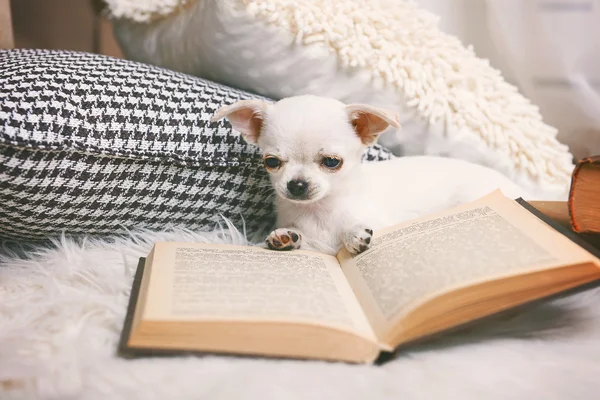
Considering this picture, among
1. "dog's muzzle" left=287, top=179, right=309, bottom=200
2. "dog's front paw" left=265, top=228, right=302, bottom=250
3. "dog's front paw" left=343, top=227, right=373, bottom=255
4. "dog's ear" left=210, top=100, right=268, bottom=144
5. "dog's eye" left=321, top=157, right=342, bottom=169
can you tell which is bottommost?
"dog's front paw" left=265, top=228, right=302, bottom=250

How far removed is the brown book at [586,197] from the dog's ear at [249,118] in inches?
19.9

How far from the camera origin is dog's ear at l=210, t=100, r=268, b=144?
90 centimetres

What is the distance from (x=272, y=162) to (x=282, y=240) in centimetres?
13

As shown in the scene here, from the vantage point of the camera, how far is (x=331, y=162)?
2.88ft

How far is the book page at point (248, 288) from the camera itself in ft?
2.02

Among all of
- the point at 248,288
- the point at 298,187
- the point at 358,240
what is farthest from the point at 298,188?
the point at 248,288

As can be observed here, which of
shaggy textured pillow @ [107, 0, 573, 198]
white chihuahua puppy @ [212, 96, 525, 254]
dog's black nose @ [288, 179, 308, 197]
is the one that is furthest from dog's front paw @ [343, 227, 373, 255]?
shaggy textured pillow @ [107, 0, 573, 198]

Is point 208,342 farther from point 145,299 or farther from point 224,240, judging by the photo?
point 224,240

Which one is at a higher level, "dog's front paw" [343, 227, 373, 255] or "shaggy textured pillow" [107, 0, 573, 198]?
"shaggy textured pillow" [107, 0, 573, 198]

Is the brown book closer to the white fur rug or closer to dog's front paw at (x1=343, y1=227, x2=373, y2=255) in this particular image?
the white fur rug

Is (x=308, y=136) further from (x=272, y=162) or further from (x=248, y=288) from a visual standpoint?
(x=248, y=288)

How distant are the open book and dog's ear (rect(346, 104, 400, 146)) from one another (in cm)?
21

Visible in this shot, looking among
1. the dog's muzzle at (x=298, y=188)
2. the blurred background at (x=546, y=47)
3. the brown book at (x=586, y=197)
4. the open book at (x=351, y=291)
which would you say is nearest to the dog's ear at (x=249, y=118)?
the dog's muzzle at (x=298, y=188)

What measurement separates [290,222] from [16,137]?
471 millimetres
